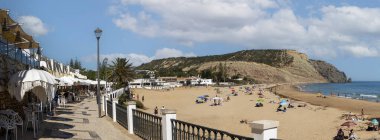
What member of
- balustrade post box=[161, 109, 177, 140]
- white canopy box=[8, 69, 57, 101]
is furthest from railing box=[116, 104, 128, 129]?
balustrade post box=[161, 109, 177, 140]

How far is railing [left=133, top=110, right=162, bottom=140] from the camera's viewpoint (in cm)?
939

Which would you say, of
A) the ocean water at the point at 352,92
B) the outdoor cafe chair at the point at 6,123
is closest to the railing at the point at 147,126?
the outdoor cafe chair at the point at 6,123

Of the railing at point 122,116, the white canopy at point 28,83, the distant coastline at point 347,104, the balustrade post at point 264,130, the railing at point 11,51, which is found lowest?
the distant coastline at point 347,104

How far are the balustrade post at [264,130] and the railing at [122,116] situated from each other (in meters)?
8.80

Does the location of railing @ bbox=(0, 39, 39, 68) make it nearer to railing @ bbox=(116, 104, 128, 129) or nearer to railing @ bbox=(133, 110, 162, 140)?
railing @ bbox=(116, 104, 128, 129)

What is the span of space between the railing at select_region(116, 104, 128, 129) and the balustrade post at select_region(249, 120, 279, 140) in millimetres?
8802

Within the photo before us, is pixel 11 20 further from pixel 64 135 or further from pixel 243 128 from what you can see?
pixel 243 128

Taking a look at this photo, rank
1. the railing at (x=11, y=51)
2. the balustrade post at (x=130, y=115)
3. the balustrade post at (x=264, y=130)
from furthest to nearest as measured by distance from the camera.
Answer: the balustrade post at (x=130, y=115), the railing at (x=11, y=51), the balustrade post at (x=264, y=130)

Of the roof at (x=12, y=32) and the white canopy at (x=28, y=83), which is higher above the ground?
the roof at (x=12, y=32)

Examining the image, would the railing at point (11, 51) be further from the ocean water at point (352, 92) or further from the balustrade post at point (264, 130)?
the ocean water at point (352, 92)

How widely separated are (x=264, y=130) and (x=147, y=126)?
20.0 feet

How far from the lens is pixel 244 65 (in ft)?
639

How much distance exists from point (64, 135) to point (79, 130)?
1.52m

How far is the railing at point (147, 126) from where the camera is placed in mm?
9391
